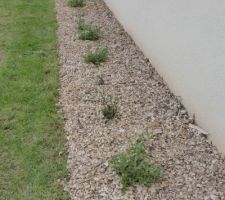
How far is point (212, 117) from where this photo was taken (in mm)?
3932

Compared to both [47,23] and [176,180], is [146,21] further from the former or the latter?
[176,180]

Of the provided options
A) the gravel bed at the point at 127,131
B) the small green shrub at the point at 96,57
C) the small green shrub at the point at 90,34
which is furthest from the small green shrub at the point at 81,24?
the small green shrub at the point at 96,57

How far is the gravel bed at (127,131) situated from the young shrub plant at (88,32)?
0.41 ft

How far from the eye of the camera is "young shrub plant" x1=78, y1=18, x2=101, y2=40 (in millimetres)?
6188

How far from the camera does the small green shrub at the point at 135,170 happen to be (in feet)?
11.1

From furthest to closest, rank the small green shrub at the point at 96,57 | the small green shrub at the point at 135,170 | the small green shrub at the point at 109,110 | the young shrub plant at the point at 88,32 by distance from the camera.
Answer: the young shrub plant at the point at 88,32 → the small green shrub at the point at 96,57 → the small green shrub at the point at 109,110 → the small green shrub at the point at 135,170

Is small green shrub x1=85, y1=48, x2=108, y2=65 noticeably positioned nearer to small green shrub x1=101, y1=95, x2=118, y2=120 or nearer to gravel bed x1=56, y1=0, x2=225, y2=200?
gravel bed x1=56, y1=0, x2=225, y2=200

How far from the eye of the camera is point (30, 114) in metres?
4.48

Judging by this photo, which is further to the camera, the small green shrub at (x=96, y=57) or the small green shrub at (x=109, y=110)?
the small green shrub at (x=96, y=57)

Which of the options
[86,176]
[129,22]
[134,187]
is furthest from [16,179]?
[129,22]

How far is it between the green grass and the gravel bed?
0.48 feet

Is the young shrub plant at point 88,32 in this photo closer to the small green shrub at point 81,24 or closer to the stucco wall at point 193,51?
the small green shrub at point 81,24

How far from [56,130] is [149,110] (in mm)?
1017

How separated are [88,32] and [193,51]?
233 cm
